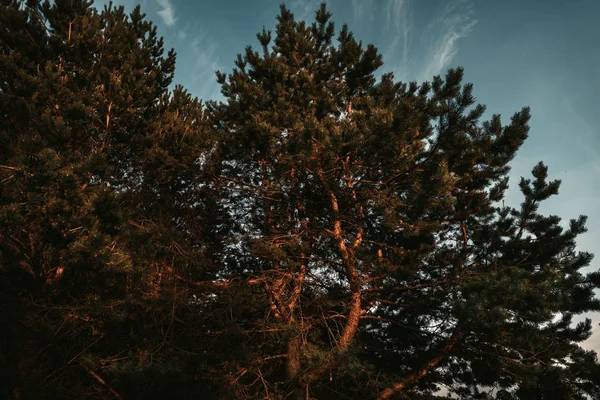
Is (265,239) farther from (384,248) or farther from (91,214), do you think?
(91,214)

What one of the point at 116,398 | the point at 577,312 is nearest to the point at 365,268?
the point at 577,312

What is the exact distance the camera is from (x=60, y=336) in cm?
579

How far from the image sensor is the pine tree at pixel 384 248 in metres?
4.89

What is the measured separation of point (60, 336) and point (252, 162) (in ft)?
14.1

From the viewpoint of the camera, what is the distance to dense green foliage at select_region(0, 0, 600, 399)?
4805 millimetres

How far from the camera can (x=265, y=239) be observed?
20.0 feet

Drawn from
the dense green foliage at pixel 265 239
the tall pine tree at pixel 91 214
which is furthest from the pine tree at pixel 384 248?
the tall pine tree at pixel 91 214

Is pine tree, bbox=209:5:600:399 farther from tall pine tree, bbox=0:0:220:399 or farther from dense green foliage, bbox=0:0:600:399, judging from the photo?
tall pine tree, bbox=0:0:220:399

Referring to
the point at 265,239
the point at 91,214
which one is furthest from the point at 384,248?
the point at 91,214

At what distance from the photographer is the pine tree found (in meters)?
4.89

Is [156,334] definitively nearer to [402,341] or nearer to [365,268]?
[365,268]

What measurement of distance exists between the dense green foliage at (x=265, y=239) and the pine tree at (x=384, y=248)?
4 cm

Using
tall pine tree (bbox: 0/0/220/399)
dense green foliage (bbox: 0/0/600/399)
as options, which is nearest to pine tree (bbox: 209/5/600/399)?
dense green foliage (bbox: 0/0/600/399)

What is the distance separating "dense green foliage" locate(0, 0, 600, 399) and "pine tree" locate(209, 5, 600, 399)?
4 cm
